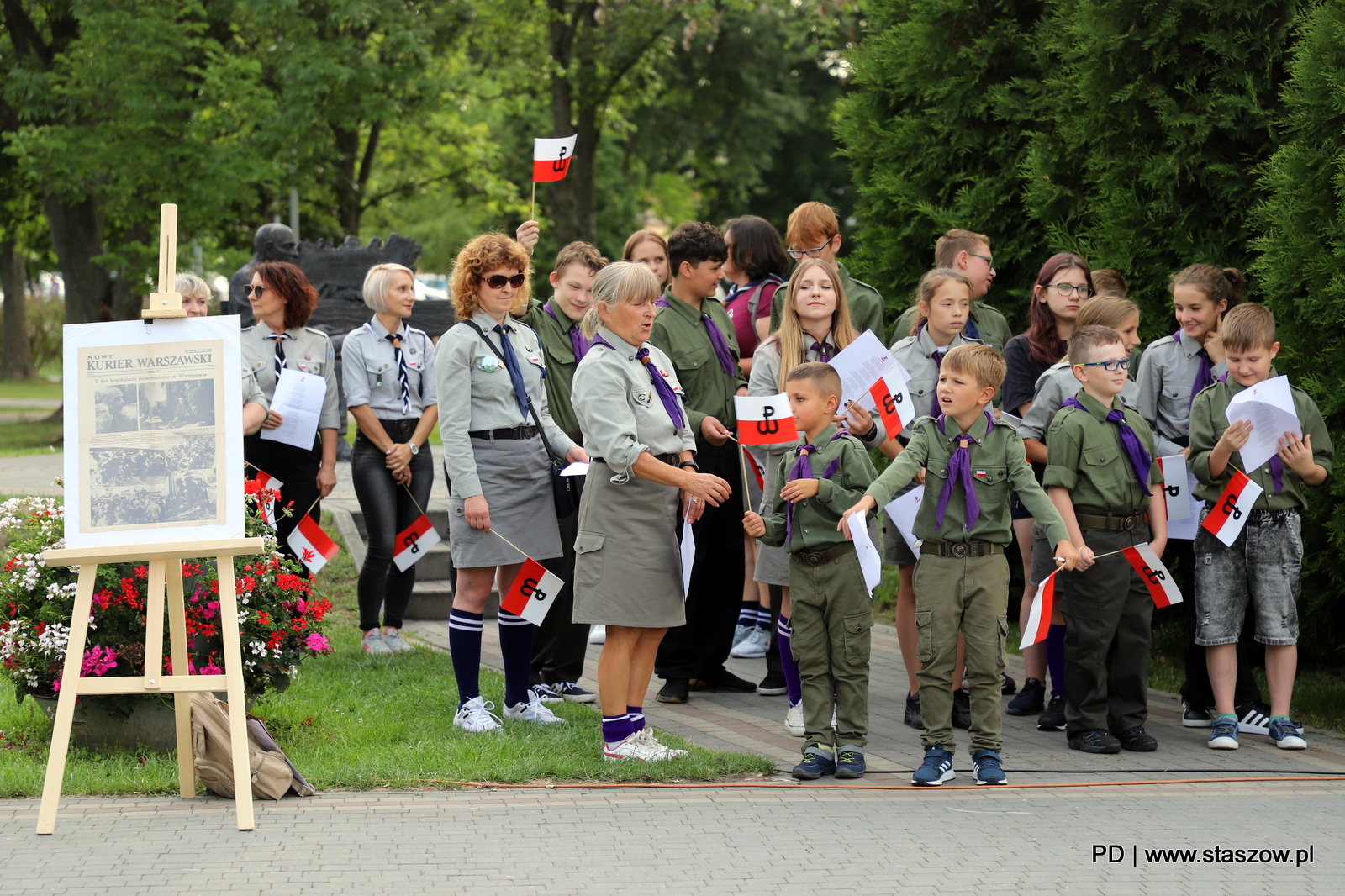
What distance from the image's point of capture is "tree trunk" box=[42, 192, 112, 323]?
20.9 metres

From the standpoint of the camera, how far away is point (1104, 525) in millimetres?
6133

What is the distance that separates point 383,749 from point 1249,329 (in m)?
4.24

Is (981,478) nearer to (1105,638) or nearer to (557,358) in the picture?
(1105,638)

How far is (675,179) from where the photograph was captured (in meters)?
40.8

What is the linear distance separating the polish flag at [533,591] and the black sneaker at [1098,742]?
8.10 ft

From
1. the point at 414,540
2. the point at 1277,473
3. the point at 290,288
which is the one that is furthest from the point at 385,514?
the point at 1277,473

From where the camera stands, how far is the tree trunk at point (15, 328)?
35.7 metres

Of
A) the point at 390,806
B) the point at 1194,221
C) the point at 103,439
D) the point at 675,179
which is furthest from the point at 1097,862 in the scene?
the point at 675,179

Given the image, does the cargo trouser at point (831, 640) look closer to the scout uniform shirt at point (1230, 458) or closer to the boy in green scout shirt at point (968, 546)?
the boy in green scout shirt at point (968, 546)

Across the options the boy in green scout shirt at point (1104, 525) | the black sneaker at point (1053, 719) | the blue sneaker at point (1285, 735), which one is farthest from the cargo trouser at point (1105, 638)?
the blue sneaker at point (1285, 735)

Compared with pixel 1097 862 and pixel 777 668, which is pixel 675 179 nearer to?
pixel 777 668

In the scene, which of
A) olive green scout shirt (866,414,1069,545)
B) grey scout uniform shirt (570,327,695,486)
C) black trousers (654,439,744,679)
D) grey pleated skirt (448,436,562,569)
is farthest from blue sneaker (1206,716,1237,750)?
grey pleated skirt (448,436,562,569)

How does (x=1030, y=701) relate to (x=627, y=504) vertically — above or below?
below

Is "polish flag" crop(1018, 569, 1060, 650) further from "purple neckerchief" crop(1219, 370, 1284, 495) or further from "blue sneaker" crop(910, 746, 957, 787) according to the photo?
"purple neckerchief" crop(1219, 370, 1284, 495)
